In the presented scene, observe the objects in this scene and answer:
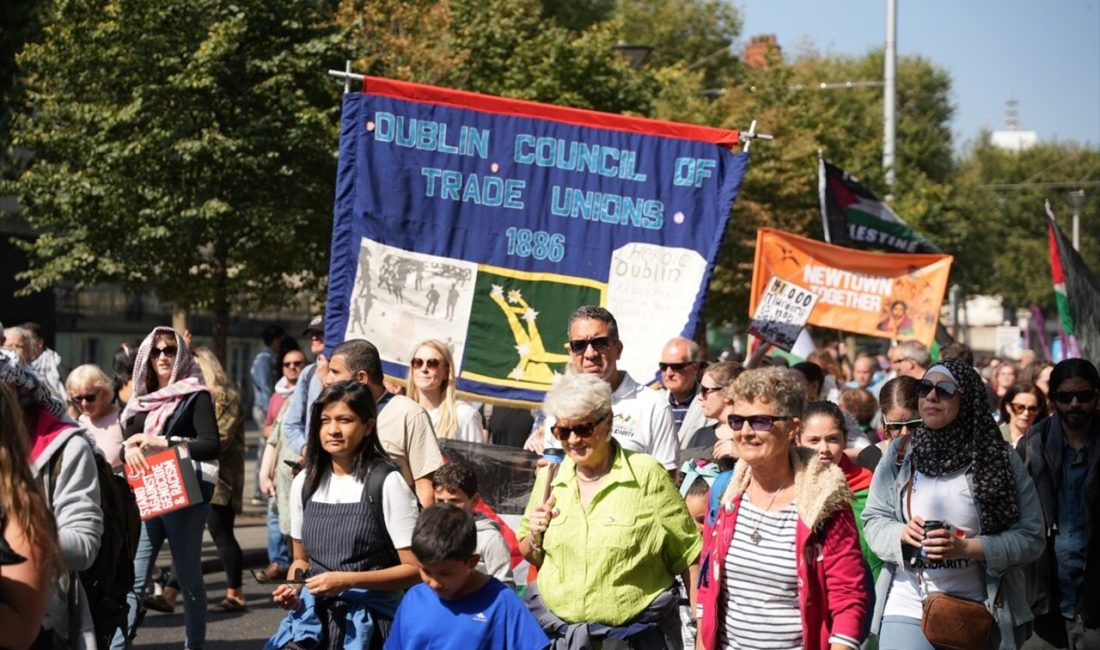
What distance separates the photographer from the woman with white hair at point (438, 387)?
7926mm

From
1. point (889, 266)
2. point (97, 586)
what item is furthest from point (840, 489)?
point (889, 266)

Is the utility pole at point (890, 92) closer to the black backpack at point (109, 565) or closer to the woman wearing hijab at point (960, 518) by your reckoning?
the woman wearing hijab at point (960, 518)

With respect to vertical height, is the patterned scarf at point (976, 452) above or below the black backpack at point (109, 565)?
Answer: above

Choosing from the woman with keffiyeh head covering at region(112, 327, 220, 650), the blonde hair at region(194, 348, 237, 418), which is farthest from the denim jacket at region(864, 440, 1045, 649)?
the blonde hair at region(194, 348, 237, 418)

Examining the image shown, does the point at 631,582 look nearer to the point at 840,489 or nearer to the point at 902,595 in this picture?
the point at 840,489

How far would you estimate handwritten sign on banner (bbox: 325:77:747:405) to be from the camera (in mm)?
9117

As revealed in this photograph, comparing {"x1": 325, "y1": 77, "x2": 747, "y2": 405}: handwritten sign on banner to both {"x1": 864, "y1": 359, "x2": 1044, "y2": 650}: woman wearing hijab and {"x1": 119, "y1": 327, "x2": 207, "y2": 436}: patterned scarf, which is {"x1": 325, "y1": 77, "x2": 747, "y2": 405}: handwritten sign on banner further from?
{"x1": 864, "y1": 359, "x2": 1044, "y2": 650}: woman wearing hijab

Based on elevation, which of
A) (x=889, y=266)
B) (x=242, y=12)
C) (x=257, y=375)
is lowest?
(x=257, y=375)

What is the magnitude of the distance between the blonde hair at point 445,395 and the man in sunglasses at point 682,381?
1.13 m

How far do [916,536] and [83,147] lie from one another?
1569 centimetres

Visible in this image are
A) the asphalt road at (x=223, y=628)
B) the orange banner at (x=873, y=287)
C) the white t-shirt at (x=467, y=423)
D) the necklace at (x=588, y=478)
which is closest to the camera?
the necklace at (x=588, y=478)

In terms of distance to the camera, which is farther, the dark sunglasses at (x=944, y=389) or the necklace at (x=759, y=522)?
the dark sunglasses at (x=944, y=389)

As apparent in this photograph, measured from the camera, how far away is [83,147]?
1966 centimetres

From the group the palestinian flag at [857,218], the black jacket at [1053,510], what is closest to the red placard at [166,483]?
the black jacket at [1053,510]
